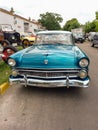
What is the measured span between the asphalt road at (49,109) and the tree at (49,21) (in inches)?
3142

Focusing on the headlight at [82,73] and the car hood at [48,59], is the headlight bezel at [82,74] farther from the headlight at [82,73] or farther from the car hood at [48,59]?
the car hood at [48,59]

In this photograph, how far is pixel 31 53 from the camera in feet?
20.0

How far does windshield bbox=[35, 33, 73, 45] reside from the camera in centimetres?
770

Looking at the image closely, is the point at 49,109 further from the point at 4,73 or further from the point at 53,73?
the point at 4,73

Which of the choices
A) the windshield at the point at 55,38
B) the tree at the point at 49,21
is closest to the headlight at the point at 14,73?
the windshield at the point at 55,38

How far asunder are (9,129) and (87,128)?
1384mm

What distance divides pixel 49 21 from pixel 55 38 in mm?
80644

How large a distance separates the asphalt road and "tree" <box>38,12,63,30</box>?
79804mm

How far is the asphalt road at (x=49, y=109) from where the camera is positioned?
4.29 m

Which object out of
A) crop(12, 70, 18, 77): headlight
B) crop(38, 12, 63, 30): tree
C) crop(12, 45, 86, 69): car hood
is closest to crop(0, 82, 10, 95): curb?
crop(12, 70, 18, 77): headlight

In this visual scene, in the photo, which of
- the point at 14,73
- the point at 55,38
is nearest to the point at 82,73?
the point at 14,73

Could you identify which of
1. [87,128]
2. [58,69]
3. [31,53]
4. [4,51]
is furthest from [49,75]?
[4,51]

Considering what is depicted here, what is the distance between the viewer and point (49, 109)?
16.6ft

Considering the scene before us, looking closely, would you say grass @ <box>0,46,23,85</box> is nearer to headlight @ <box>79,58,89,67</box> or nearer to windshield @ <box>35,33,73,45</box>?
windshield @ <box>35,33,73,45</box>
